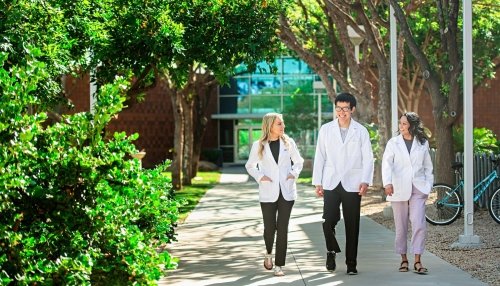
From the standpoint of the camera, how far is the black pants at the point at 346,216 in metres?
9.95

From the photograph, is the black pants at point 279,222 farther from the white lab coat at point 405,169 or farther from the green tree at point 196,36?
the green tree at point 196,36

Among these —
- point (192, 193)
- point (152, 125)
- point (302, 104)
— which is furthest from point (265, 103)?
point (192, 193)

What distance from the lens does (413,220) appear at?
10.0 meters

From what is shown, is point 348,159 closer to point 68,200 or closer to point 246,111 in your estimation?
point 68,200

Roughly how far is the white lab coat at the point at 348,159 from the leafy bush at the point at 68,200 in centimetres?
382

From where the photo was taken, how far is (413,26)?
29312mm

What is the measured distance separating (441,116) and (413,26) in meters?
13.2

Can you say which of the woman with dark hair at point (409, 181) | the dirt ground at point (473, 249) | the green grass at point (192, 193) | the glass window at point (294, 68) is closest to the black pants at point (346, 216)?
the woman with dark hair at point (409, 181)

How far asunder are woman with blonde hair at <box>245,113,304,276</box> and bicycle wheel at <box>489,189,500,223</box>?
6.28m

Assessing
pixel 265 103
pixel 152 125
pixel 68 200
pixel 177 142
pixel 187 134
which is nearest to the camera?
pixel 68 200

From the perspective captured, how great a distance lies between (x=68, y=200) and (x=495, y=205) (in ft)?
34.9

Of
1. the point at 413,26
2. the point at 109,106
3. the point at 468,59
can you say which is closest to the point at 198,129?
the point at 413,26

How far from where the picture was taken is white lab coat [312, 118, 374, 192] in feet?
32.8

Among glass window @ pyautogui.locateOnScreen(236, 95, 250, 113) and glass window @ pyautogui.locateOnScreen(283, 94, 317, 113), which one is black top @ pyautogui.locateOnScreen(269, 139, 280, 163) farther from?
glass window @ pyautogui.locateOnScreen(236, 95, 250, 113)
